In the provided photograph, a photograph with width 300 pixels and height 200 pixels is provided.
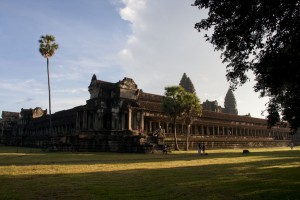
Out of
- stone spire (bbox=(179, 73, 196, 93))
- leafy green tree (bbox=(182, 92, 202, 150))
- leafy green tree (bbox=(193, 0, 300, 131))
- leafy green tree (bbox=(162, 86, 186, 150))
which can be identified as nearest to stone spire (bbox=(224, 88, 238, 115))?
stone spire (bbox=(179, 73, 196, 93))

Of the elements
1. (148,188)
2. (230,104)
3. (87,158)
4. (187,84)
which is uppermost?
(187,84)

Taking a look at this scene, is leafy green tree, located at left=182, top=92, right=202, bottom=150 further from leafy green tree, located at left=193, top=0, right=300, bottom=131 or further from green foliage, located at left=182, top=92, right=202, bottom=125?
leafy green tree, located at left=193, top=0, right=300, bottom=131

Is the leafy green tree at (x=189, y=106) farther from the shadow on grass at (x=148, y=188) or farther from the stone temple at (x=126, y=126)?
the shadow on grass at (x=148, y=188)

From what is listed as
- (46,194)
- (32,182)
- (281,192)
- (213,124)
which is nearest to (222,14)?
(281,192)

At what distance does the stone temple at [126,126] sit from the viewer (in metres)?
43.2

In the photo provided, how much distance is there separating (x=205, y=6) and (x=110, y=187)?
821cm

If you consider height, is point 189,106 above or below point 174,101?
below

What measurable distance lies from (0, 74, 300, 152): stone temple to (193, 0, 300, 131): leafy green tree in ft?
31.3

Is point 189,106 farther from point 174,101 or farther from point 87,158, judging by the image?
point 87,158

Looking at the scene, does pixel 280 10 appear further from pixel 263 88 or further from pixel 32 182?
pixel 32 182

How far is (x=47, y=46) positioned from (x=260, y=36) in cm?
4402

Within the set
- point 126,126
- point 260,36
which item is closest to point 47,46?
point 126,126

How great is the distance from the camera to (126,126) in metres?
47.2

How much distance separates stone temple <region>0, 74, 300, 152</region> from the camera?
43.2 metres
